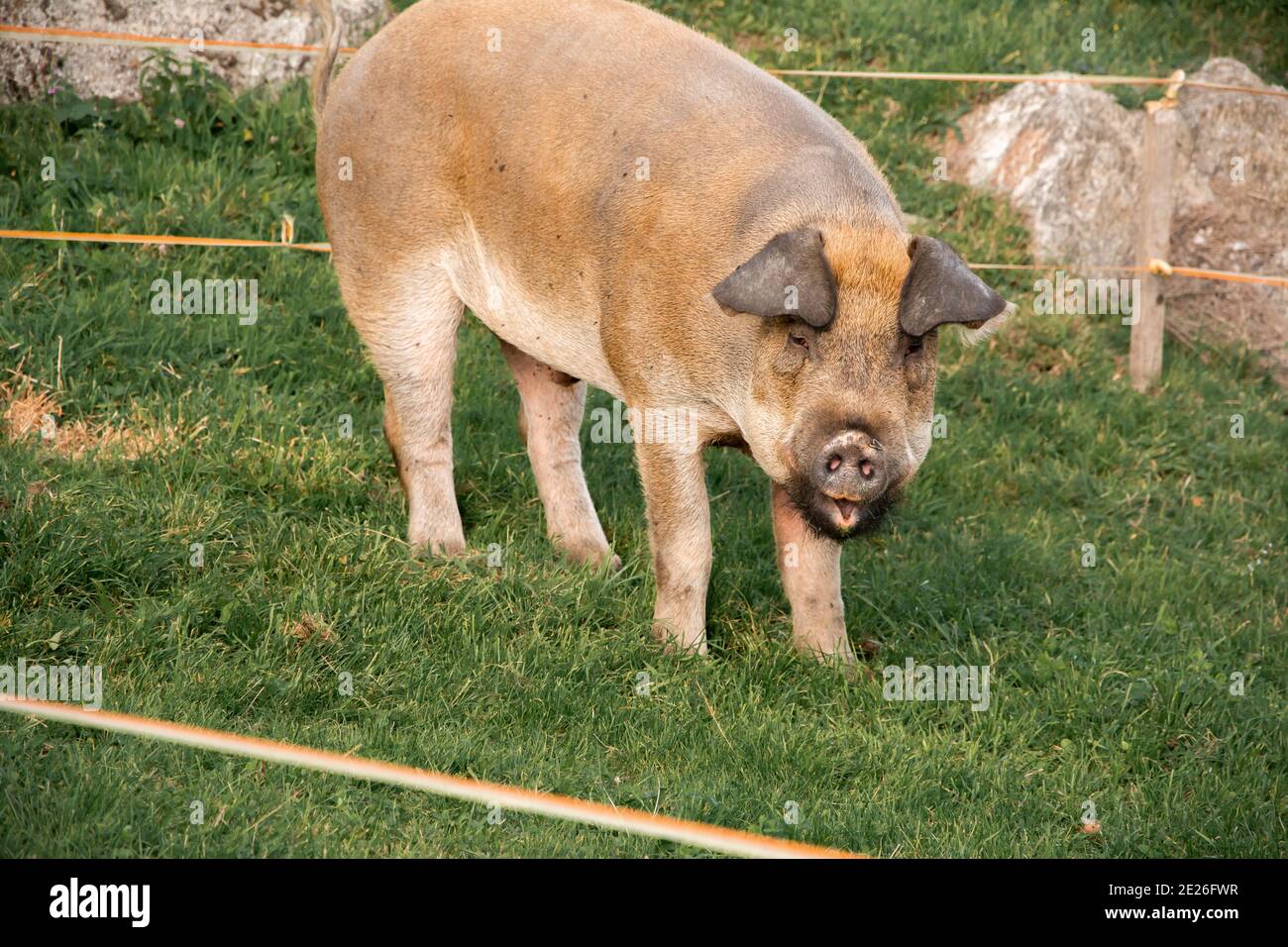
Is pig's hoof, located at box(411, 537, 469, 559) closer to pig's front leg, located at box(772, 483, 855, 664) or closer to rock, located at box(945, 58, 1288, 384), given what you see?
pig's front leg, located at box(772, 483, 855, 664)

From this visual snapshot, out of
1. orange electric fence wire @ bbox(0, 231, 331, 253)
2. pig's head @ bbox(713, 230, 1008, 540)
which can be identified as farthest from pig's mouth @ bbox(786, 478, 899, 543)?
orange electric fence wire @ bbox(0, 231, 331, 253)

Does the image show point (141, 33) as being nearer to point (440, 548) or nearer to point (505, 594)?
point (440, 548)

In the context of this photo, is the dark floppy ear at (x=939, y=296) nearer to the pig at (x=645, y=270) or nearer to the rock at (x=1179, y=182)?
the pig at (x=645, y=270)

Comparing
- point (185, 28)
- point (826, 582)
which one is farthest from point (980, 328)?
point (185, 28)

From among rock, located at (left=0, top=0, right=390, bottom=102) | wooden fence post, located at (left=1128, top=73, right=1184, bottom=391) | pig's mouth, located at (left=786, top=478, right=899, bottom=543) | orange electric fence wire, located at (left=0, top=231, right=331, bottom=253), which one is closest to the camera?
pig's mouth, located at (left=786, top=478, right=899, bottom=543)

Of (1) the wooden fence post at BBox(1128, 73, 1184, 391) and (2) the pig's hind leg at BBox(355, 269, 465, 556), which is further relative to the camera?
(1) the wooden fence post at BBox(1128, 73, 1184, 391)

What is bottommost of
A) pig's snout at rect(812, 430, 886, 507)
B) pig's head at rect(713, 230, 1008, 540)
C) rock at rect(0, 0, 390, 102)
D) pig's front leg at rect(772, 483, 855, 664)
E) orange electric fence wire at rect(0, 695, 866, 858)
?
orange electric fence wire at rect(0, 695, 866, 858)

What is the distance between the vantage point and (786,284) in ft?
16.1

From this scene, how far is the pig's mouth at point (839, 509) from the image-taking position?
498 cm

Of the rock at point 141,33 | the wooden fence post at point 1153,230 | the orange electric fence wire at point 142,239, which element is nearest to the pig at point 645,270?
the orange electric fence wire at point 142,239

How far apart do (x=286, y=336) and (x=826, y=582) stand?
10.8ft

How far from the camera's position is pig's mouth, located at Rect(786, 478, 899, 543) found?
16.3 feet

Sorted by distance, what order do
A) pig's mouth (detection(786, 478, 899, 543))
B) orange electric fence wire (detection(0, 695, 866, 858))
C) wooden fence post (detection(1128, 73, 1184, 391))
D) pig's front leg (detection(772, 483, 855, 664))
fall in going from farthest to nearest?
wooden fence post (detection(1128, 73, 1184, 391)) → pig's front leg (detection(772, 483, 855, 664)) → pig's mouth (detection(786, 478, 899, 543)) → orange electric fence wire (detection(0, 695, 866, 858))

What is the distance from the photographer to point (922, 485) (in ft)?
24.7
